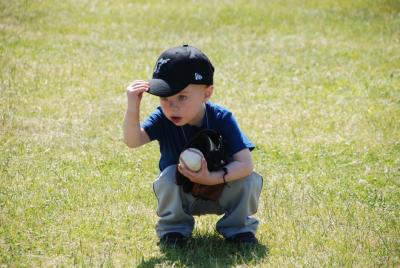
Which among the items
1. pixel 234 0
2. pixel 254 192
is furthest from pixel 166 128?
pixel 234 0

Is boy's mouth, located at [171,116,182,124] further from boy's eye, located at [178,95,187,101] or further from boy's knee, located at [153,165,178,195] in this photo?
boy's knee, located at [153,165,178,195]

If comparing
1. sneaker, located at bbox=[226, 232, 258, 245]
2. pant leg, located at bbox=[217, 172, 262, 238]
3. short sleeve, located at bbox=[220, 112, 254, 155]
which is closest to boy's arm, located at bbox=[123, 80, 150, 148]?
short sleeve, located at bbox=[220, 112, 254, 155]

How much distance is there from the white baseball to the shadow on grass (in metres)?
0.70

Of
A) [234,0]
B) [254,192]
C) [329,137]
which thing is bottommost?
[234,0]

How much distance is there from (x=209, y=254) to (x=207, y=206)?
1.32 ft

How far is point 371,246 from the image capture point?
527 centimetres

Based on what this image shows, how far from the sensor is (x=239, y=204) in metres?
5.26

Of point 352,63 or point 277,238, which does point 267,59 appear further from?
point 277,238

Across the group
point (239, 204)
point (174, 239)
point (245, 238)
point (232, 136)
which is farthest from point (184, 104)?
point (245, 238)

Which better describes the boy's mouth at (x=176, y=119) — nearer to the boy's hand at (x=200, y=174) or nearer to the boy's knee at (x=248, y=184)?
the boy's hand at (x=200, y=174)

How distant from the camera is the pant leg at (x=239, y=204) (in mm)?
5219

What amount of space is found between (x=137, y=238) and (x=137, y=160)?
83.0 inches

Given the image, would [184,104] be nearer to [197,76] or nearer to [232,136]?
[197,76]

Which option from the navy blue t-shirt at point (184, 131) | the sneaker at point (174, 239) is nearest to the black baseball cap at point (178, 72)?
the navy blue t-shirt at point (184, 131)
